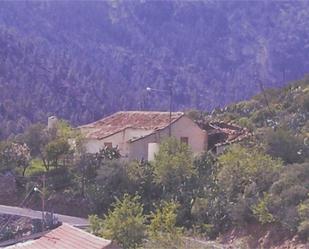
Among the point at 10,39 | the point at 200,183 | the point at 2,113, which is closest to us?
the point at 200,183

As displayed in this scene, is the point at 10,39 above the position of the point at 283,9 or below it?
below

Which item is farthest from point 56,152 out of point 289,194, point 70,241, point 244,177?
point 70,241

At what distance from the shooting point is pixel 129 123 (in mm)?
64750

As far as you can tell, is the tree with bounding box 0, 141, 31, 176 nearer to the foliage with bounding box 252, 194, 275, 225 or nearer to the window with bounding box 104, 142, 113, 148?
the window with bounding box 104, 142, 113, 148

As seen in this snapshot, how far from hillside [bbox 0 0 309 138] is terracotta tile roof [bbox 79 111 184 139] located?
134 feet

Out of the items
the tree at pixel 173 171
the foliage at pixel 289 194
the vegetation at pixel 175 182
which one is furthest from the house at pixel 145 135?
the foliage at pixel 289 194

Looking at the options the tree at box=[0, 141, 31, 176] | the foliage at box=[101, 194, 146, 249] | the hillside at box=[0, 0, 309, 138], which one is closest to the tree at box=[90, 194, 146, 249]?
the foliage at box=[101, 194, 146, 249]

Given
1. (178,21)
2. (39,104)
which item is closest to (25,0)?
(178,21)

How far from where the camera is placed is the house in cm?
6025

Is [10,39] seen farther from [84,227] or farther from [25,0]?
[84,227]

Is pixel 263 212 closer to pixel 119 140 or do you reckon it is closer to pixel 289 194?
→ pixel 289 194

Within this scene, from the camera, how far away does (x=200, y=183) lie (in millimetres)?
51406

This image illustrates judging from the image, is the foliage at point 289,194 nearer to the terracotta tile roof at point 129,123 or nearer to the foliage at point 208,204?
the foliage at point 208,204

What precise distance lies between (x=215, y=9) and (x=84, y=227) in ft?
369
